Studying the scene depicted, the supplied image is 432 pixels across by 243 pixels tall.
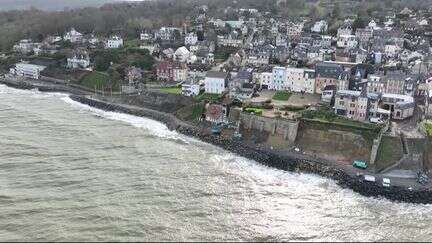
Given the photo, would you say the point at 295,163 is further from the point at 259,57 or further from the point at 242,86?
the point at 259,57

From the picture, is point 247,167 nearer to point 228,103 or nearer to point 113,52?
point 228,103

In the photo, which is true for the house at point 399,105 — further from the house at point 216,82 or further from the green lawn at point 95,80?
the green lawn at point 95,80

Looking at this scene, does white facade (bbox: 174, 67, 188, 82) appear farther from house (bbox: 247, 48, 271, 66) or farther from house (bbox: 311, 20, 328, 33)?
house (bbox: 311, 20, 328, 33)

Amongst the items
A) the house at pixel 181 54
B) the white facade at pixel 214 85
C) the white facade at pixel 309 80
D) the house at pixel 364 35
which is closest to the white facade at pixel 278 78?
the white facade at pixel 309 80

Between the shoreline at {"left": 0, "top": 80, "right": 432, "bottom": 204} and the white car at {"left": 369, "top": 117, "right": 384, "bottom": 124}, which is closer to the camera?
the shoreline at {"left": 0, "top": 80, "right": 432, "bottom": 204}

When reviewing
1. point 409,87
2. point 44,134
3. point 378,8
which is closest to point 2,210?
point 44,134

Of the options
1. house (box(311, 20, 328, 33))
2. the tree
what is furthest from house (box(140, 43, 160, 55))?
the tree
